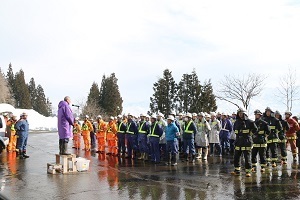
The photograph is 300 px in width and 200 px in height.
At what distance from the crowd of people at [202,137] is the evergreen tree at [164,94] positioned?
33.4m

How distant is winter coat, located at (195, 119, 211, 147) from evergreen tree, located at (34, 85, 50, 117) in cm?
8432

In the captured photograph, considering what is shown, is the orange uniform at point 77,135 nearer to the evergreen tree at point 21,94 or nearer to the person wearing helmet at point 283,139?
the person wearing helmet at point 283,139

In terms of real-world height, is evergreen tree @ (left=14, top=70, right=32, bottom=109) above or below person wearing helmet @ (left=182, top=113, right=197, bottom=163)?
above

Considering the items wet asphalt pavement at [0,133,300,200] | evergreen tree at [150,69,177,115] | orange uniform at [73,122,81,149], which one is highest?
evergreen tree at [150,69,177,115]

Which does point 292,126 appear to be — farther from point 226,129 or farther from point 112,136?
point 112,136

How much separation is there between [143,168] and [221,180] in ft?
11.1

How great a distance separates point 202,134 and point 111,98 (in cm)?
5151

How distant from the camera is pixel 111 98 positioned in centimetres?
6612

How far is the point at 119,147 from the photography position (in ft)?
54.5

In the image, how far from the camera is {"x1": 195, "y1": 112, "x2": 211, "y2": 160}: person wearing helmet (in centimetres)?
1541

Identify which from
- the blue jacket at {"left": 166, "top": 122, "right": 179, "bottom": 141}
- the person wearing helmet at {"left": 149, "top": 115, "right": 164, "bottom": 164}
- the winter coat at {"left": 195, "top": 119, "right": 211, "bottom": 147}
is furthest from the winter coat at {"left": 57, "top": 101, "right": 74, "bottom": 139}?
the winter coat at {"left": 195, "top": 119, "right": 211, "bottom": 147}

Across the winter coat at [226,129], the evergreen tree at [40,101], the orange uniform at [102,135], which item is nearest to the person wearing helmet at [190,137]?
the winter coat at [226,129]

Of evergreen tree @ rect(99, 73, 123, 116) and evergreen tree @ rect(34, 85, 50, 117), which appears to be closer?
evergreen tree @ rect(99, 73, 123, 116)

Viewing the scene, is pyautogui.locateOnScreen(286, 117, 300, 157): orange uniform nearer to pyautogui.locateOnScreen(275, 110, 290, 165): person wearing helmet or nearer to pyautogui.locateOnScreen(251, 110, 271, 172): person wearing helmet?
pyautogui.locateOnScreen(275, 110, 290, 165): person wearing helmet
